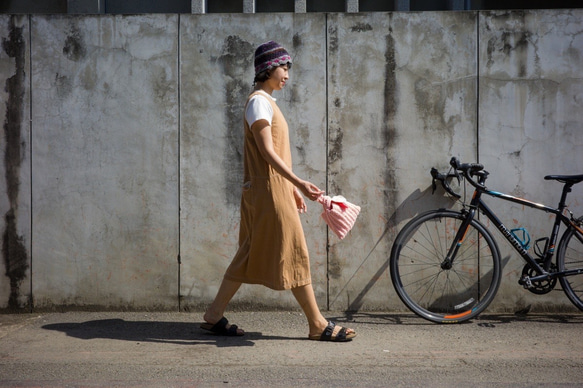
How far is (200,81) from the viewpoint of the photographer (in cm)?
581

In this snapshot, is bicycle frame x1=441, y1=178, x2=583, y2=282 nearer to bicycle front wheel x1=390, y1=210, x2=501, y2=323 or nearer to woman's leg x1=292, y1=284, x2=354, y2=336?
bicycle front wheel x1=390, y1=210, x2=501, y2=323

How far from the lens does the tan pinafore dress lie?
4.62 m

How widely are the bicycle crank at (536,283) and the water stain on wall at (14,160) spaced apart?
14.4ft

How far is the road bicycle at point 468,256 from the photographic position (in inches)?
214

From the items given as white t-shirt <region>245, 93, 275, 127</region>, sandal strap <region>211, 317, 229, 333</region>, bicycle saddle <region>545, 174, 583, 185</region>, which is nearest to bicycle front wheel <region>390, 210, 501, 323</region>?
bicycle saddle <region>545, 174, 583, 185</region>

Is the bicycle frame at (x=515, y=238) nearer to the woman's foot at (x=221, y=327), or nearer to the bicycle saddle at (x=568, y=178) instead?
the bicycle saddle at (x=568, y=178)

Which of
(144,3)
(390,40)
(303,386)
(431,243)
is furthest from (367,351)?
(144,3)

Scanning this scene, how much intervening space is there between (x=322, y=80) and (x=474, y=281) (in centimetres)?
227

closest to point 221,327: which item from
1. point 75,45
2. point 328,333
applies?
point 328,333

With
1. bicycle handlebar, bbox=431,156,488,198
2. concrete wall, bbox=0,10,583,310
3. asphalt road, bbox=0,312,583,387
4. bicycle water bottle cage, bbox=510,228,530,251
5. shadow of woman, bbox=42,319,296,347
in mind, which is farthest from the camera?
concrete wall, bbox=0,10,583,310

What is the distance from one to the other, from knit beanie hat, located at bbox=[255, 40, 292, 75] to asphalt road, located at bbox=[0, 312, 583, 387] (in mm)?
2033

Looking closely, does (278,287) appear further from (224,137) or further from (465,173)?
(465,173)

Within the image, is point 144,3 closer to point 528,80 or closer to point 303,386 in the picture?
point 528,80

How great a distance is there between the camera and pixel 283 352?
14.9ft
